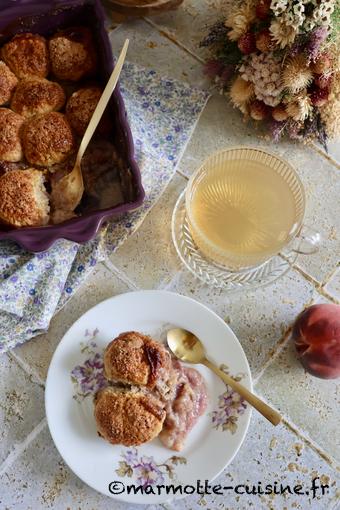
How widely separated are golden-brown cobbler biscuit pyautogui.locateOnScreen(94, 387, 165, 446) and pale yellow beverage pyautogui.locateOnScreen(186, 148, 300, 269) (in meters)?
0.33

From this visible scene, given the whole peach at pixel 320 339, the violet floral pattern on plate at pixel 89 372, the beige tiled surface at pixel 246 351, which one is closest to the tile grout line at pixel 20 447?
the beige tiled surface at pixel 246 351

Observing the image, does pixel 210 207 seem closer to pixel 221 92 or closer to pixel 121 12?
pixel 221 92

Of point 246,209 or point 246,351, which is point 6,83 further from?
point 246,351

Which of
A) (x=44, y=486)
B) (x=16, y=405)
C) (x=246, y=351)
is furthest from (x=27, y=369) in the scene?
(x=246, y=351)

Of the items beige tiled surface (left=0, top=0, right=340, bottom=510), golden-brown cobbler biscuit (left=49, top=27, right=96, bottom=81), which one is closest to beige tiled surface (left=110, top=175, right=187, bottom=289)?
beige tiled surface (left=0, top=0, right=340, bottom=510)

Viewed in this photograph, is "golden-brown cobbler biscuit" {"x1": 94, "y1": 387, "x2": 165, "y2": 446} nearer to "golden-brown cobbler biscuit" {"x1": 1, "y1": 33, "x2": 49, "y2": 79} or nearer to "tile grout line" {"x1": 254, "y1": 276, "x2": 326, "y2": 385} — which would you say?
"tile grout line" {"x1": 254, "y1": 276, "x2": 326, "y2": 385}

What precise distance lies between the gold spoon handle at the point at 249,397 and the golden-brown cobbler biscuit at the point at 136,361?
0.09 meters

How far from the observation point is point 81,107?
4.27ft

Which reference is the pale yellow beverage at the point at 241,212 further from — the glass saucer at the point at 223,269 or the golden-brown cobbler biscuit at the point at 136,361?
the golden-brown cobbler biscuit at the point at 136,361

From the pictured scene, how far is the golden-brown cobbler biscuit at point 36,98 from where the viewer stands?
51.8 inches

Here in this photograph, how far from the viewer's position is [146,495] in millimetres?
1129


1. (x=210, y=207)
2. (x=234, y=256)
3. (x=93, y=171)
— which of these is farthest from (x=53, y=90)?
(x=234, y=256)

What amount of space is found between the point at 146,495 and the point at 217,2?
1150 mm

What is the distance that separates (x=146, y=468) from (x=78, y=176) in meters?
0.59
